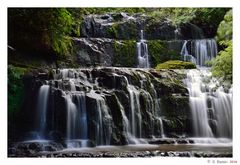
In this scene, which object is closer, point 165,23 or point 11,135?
point 11,135

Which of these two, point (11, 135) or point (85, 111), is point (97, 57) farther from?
point (11, 135)

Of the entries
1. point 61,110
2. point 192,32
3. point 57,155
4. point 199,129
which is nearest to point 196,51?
point 192,32

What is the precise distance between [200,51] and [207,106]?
2.54 m

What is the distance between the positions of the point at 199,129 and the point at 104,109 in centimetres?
176

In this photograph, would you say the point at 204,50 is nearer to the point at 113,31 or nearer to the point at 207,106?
the point at 113,31

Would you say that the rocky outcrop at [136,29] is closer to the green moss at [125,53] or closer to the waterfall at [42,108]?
the green moss at [125,53]

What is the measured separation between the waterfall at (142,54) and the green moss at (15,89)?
3.81 metres

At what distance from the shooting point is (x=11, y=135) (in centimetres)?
596

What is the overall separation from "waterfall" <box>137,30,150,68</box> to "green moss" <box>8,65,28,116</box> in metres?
3.81

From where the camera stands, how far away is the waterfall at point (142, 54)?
9.90 m

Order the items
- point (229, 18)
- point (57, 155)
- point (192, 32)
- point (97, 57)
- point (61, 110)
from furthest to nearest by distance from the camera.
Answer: point (192, 32) → point (97, 57) → point (61, 110) → point (57, 155) → point (229, 18)

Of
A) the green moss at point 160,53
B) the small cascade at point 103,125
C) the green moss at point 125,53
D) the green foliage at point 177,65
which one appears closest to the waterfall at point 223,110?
the green foliage at point 177,65

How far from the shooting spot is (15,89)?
6.56 meters
